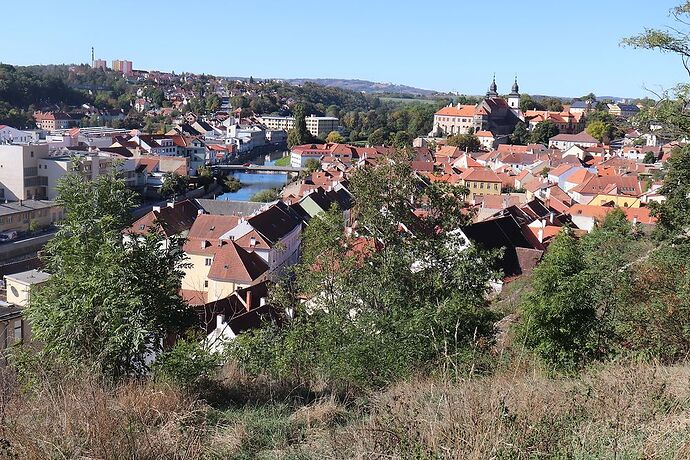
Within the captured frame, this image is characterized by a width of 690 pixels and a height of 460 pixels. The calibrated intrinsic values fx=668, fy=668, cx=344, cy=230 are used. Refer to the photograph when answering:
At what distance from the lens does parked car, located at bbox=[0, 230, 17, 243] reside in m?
23.1

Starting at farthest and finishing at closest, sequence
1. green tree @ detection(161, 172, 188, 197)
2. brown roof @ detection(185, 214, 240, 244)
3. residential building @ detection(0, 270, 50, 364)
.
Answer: green tree @ detection(161, 172, 188, 197) → brown roof @ detection(185, 214, 240, 244) → residential building @ detection(0, 270, 50, 364)

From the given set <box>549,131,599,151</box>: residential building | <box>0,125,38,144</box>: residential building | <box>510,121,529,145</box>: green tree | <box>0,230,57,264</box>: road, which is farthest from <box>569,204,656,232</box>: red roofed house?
<box>0,125,38,144</box>: residential building

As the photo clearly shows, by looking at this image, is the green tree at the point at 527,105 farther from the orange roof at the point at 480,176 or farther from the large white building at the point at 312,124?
the orange roof at the point at 480,176

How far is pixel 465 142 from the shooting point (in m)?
Result: 52.0

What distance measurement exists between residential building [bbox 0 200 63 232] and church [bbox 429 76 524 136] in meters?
44.2

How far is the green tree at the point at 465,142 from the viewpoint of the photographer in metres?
51.9

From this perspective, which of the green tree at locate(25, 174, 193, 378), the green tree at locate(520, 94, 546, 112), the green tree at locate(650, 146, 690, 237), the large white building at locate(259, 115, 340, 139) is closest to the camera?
the green tree at locate(25, 174, 193, 378)

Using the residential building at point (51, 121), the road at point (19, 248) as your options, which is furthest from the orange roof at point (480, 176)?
the residential building at point (51, 121)

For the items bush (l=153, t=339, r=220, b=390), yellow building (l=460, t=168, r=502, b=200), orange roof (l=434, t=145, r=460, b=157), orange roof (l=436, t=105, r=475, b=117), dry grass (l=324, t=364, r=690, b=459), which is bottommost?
yellow building (l=460, t=168, r=502, b=200)

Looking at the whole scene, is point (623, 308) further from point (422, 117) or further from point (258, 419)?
point (422, 117)

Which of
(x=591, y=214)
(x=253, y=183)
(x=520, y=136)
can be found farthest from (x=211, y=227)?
(x=520, y=136)

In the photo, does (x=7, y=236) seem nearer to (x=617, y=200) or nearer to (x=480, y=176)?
(x=480, y=176)

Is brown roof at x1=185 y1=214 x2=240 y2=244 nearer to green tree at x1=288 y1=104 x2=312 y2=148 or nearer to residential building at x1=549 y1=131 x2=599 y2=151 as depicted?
residential building at x1=549 y1=131 x2=599 y2=151

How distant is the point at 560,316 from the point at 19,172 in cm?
2860
